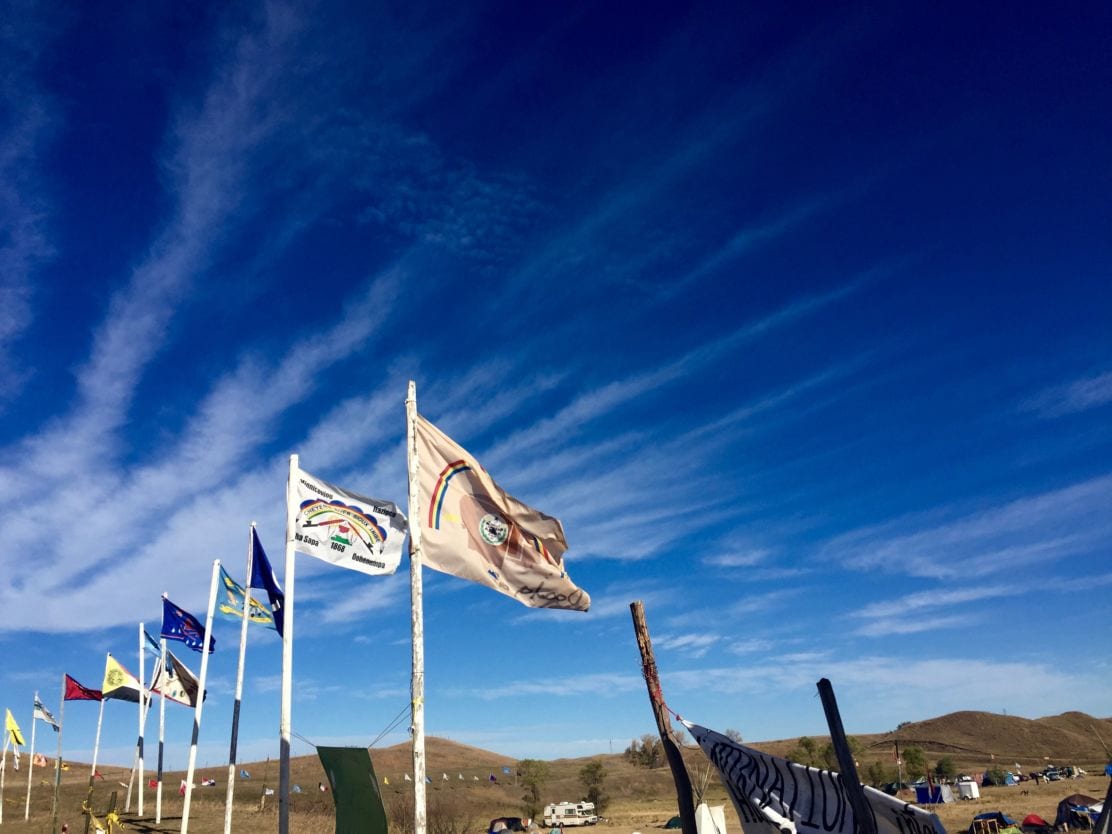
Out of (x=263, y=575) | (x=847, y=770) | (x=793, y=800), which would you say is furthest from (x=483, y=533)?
(x=263, y=575)

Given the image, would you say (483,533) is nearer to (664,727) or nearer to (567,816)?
(664,727)

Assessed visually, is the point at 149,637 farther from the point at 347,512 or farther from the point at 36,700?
the point at 347,512

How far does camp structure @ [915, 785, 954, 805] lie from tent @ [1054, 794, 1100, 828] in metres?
29.3

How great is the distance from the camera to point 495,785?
111375 millimetres

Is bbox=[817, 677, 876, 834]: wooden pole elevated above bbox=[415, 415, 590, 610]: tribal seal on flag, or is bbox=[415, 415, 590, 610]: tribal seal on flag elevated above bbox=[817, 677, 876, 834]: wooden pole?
bbox=[415, 415, 590, 610]: tribal seal on flag

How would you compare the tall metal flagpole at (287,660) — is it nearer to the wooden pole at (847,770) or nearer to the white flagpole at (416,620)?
the white flagpole at (416,620)

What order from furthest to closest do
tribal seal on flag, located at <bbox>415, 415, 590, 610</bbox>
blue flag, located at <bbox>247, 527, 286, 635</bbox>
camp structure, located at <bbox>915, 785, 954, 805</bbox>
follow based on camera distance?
camp structure, located at <bbox>915, 785, 954, 805</bbox> → blue flag, located at <bbox>247, 527, 286, 635</bbox> → tribal seal on flag, located at <bbox>415, 415, 590, 610</bbox>

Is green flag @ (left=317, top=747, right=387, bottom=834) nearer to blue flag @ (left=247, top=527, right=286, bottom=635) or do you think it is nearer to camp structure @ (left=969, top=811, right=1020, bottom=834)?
blue flag @ (left=247, top=527, right=286, bottom=635)

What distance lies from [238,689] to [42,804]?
5898 centimetres

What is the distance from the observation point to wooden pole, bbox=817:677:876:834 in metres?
10.3

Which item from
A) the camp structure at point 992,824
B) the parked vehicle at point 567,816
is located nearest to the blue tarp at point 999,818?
the camp structure at point 992,824

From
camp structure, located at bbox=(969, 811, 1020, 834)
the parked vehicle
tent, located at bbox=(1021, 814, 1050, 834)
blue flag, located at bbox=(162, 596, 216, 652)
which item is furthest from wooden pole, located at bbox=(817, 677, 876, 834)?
the parked vehicle

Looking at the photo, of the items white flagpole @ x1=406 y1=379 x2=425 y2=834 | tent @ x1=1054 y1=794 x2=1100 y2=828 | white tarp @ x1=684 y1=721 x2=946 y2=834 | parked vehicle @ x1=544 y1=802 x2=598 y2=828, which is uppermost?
white flagpole @ x1=406 y1=379 x2=425 y2=834

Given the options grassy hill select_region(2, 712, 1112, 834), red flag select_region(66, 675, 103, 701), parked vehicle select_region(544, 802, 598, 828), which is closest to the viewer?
red flag select_region(66, 675, 103, 701)
